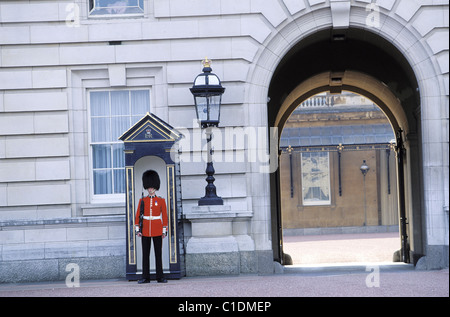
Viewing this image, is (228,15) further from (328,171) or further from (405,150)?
(328,171)

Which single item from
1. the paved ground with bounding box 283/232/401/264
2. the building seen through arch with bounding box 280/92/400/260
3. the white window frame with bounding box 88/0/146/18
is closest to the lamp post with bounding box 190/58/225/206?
the white window frame with bounding box 88/0/146/18

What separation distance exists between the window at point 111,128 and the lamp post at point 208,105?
1.21m

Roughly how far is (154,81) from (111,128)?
3.29 ft

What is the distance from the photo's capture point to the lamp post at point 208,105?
1170cm

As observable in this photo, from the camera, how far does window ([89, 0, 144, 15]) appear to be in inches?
504

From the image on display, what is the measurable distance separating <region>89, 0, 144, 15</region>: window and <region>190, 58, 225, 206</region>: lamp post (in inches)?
62.2

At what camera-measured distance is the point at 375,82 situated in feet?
55.6

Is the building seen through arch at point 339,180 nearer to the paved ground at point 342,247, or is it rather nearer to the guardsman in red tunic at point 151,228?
the paved ground at point 342,247

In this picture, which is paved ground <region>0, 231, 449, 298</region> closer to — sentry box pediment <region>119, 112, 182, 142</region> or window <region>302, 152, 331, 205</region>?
sentry box pediment <region>119, 112, 182, 142</region>

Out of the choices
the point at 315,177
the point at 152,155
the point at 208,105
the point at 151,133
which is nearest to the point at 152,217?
the point at 152,155

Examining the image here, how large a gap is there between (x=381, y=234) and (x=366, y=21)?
18640mm

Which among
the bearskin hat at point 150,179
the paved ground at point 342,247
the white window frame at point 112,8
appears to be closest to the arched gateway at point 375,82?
the bearskin hat at point 150,179

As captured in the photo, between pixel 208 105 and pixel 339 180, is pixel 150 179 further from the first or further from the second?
pixel 339 180

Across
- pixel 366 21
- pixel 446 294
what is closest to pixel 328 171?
pixel 366 21
